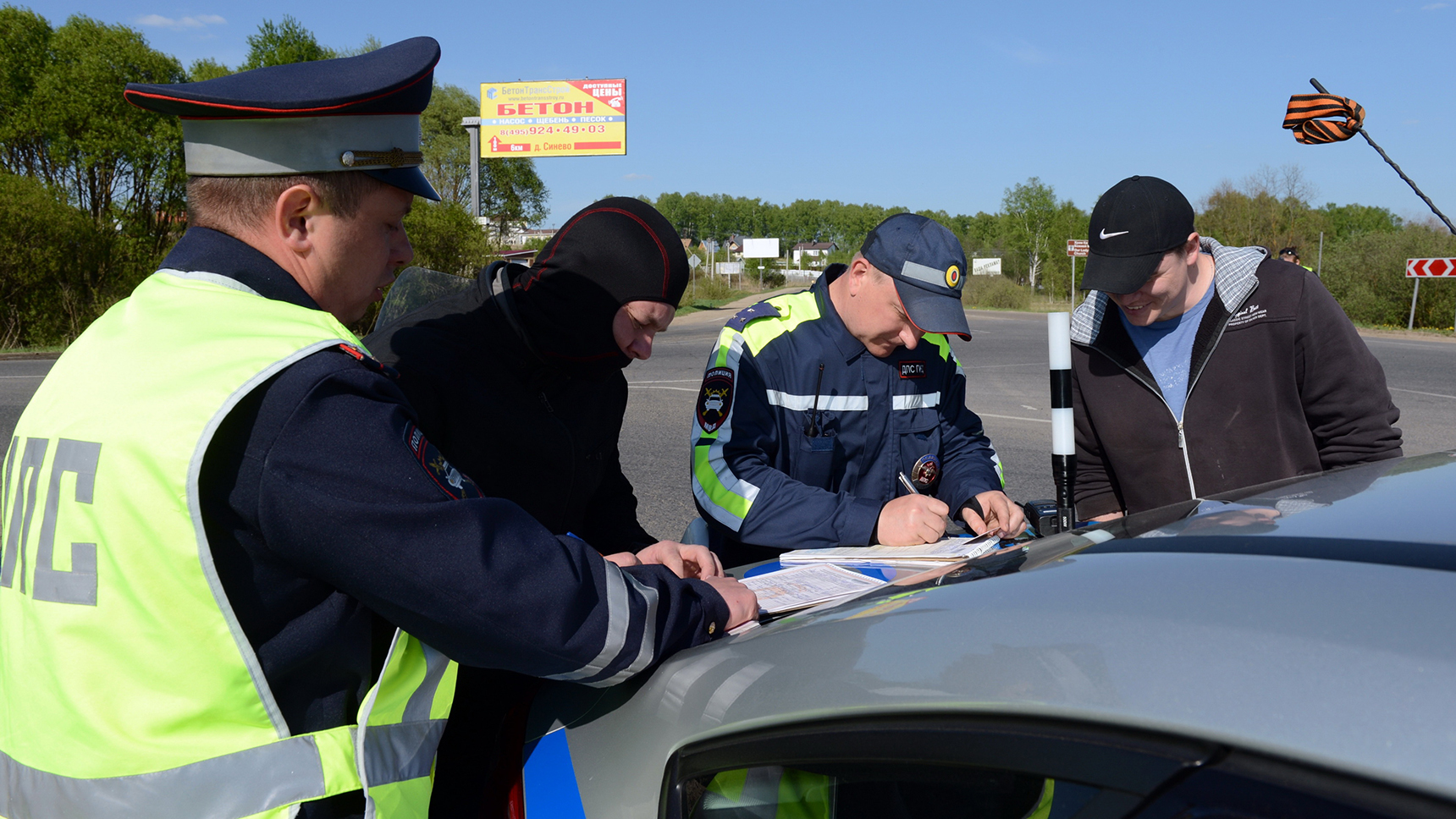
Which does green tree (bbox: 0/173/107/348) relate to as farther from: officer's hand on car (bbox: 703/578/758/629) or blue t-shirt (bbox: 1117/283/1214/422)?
officer's hand on car (bbox: 703/578/758/629)

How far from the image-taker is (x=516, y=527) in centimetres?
133

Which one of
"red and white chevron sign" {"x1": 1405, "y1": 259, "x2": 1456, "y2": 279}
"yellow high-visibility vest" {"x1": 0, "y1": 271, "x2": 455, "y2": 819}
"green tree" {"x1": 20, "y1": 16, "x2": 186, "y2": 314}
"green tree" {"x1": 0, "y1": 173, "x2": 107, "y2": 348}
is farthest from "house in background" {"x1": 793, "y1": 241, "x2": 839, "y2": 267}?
"yellow high-visibility vest" {"x1": 0, "y1": 271, "x2": 455, "y2": 819}

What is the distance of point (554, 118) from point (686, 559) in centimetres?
3262

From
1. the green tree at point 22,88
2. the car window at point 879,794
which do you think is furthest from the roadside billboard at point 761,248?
the car window at point 879,794

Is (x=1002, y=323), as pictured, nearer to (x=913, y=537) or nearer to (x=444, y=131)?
(x=913, y=537)

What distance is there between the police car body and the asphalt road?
4340 mm

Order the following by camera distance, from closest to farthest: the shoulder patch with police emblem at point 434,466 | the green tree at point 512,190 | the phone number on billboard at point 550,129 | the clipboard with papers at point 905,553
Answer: the shoulder patch with police emblem at point 434,466 < the clipboard with papers at point 905,553 < the phone number on billboard at point 550,129 < the green tree at point 512,190

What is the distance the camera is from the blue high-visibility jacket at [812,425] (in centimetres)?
285

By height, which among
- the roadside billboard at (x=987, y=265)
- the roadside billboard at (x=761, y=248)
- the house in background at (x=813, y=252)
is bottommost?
the roadside billboard at (x=987, y=265)

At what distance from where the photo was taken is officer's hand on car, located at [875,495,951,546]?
8.65 feet

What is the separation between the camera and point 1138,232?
9.29ft

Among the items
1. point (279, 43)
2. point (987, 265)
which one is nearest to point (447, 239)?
point (279, 43)

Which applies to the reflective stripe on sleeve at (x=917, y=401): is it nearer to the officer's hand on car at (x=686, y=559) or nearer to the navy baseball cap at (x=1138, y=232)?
the navy baseball cap at (x=1138, y=232)

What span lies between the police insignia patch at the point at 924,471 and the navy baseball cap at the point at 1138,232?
28.9 inches
